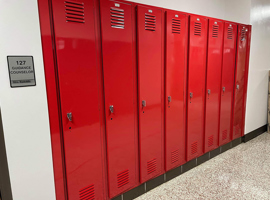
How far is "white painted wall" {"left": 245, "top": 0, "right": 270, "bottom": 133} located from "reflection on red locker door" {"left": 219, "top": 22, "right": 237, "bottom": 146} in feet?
2.26

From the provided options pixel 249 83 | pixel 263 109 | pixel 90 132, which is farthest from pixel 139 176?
pixel 263 109

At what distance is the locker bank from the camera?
5.24 ft

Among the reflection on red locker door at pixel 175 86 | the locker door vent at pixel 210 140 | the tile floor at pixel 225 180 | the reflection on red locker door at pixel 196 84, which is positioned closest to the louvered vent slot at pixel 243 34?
the reflection on red locker door at pixel 196 84

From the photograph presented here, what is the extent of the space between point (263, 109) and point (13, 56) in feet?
17.3

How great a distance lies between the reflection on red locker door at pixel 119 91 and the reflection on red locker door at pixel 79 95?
13 centimetres

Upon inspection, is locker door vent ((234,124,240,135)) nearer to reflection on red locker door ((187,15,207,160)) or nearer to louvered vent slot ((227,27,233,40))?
reflection on red locker door ((187,15,207,160))

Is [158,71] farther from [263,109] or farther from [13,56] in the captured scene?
[263,109]

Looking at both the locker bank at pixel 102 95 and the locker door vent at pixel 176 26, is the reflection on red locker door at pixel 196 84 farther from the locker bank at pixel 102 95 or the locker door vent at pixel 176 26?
the locker door vent at pixel 176 26

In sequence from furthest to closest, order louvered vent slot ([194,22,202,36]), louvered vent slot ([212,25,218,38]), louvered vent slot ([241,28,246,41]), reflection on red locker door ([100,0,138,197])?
louvered vent slot ([241,28,246,41]) → louvered vent slot ([212,25,218,38]) → louvered vent slot ([194,22,202,36]) → reflection on red locker door ([100,0,138,197])

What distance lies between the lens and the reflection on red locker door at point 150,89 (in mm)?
2312

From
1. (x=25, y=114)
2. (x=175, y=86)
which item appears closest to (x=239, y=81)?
(x=175, y=86)

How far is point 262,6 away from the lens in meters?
4.05

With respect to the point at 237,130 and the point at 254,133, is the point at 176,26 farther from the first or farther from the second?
the point at 254,133

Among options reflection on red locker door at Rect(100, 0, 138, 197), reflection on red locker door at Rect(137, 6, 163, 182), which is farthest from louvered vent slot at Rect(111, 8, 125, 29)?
reflection on red locker door at Rect(137, 6, 163, 182)
